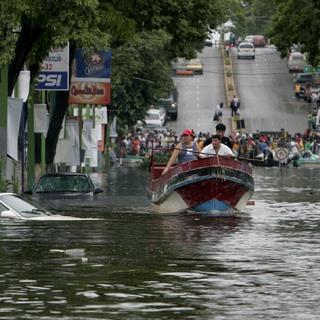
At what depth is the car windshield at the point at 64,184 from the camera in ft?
118

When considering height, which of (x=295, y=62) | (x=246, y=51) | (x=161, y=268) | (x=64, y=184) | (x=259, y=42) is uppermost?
(x=259, y=42)

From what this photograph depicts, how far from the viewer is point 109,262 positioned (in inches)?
742

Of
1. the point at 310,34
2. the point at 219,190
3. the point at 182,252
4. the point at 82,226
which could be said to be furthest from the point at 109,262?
the point at 310,34

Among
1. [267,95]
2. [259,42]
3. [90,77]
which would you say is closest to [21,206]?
[90,77]

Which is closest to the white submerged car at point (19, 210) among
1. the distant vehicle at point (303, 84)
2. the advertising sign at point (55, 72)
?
the advertising sign at point (55, 72)

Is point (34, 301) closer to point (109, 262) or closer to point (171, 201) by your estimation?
point (109, 262)

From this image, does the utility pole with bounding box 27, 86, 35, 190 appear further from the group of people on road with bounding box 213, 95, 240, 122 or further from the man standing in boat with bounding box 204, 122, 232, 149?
the group of people on road with bounding box 213, 95, 240, 122

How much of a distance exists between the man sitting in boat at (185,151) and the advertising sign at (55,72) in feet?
30.4

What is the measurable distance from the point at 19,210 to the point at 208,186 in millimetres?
→ 5552

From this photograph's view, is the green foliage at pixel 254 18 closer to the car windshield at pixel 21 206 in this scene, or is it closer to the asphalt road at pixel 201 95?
the asphalt road at pixel 201 95

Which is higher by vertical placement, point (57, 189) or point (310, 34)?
point (310, 34)

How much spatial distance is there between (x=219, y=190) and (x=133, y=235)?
21.6 ft

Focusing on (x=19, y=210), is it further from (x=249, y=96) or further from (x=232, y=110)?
(x=249, y=96)

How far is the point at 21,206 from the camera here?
26.1 m
